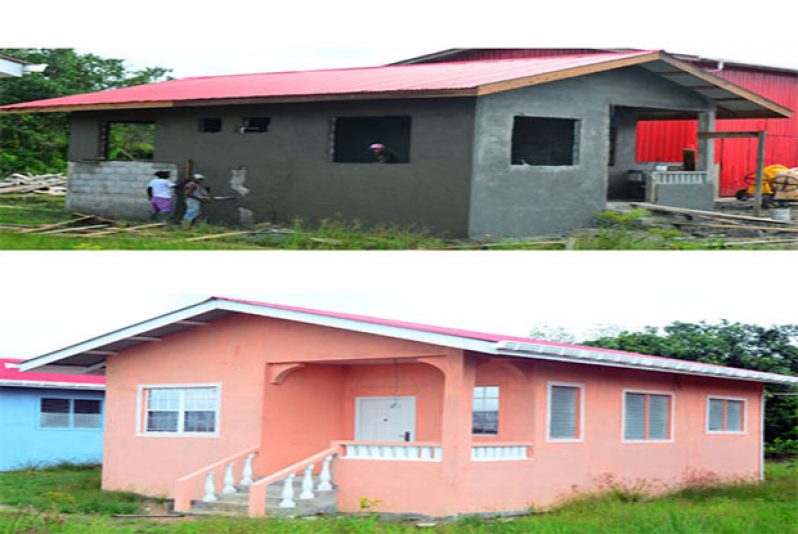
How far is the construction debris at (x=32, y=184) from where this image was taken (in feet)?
70.0

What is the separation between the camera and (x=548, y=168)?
50.0 ft

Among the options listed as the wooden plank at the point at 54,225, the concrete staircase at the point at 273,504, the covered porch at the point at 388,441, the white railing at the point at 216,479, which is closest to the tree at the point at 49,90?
the wooden plank at the point at 54,225

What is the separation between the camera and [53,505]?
1364 centimetres

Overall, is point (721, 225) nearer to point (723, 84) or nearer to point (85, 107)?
point (723, 84)

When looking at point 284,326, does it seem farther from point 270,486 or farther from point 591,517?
point 591,517

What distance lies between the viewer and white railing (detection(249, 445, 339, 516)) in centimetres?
1237

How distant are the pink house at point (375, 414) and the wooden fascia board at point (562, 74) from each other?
326 cm

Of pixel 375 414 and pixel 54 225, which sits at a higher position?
pixel 54 225

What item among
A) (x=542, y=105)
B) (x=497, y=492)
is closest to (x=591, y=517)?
(x=497, y=492)

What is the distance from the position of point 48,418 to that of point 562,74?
12674mm

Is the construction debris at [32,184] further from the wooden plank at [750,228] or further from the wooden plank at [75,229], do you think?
the wooden plank at [750,228]

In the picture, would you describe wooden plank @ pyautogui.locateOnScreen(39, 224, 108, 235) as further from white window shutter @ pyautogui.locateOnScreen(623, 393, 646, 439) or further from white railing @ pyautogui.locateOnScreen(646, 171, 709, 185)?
white railing @ pyautogui.locateOnScreen(646, 171, 709, 185)

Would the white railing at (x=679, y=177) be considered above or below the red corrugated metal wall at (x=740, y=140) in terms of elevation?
below

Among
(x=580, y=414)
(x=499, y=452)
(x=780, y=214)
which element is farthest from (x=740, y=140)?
(x=499, y=452)
